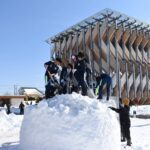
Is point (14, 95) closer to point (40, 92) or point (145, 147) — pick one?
point (40, 92)

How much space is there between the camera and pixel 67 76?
12234mm

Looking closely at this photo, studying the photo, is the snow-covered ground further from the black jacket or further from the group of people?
the group of people

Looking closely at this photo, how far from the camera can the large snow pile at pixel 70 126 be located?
9164mm

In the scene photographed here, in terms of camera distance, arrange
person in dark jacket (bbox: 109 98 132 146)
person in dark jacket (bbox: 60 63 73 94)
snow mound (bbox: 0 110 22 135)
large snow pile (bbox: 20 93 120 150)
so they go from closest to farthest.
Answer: large snow pile (bbox: 20 93 120 150) → person in dark jacket (bbox: 109 98 132 146) → person in dark jacket (bbox: 60 63 73 94) → snow mound (bbox: 0 110 22 135)

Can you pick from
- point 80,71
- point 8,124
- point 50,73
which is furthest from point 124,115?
point 8,124

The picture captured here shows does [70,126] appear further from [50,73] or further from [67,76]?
[67,76]

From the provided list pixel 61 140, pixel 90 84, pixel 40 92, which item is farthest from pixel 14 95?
pixel 61 140

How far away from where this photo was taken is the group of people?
11.9 meters

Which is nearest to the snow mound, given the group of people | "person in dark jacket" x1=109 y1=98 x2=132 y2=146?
the group of people

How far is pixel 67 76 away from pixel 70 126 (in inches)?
128

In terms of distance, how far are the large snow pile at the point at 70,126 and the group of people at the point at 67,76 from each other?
198 cm

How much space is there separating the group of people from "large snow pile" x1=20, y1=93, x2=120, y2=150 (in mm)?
1978

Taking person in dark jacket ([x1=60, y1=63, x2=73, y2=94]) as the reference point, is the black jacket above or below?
below

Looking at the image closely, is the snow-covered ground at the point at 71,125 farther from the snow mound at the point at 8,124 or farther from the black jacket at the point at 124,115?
the snow mound at the point at 8,124
